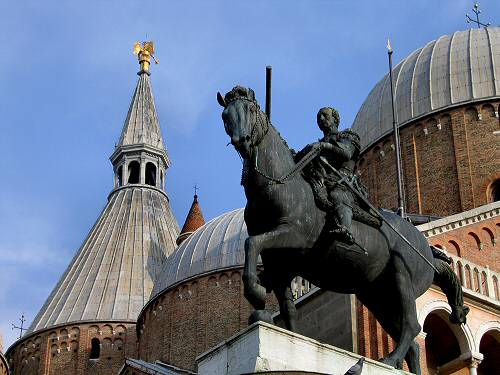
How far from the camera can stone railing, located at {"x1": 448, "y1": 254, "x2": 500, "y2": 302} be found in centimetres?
2153

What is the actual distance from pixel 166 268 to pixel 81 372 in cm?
1042

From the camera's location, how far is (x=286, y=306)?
991cm

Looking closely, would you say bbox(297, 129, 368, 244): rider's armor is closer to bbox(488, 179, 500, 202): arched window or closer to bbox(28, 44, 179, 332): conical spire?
bbox(488, 179, 500, 202): arched window

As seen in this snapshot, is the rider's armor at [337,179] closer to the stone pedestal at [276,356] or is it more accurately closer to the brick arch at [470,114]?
the stone pedestal at [276,356]

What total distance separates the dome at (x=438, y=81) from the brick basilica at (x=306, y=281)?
1.9 inches

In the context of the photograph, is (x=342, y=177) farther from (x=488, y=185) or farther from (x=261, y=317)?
(x=488, y=185)

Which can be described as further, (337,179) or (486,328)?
(486,328)

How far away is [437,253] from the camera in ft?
37.8

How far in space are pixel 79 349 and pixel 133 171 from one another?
587 inches

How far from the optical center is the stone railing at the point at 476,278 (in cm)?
2153

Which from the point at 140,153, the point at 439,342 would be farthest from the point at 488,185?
the point at 140,153

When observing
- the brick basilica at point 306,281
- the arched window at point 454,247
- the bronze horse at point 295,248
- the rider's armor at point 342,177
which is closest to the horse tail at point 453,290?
the bronze horse at point 295,248

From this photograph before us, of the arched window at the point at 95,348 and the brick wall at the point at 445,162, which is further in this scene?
the arched window at the point at 95,348

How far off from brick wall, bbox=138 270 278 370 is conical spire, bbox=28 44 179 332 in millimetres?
10590
